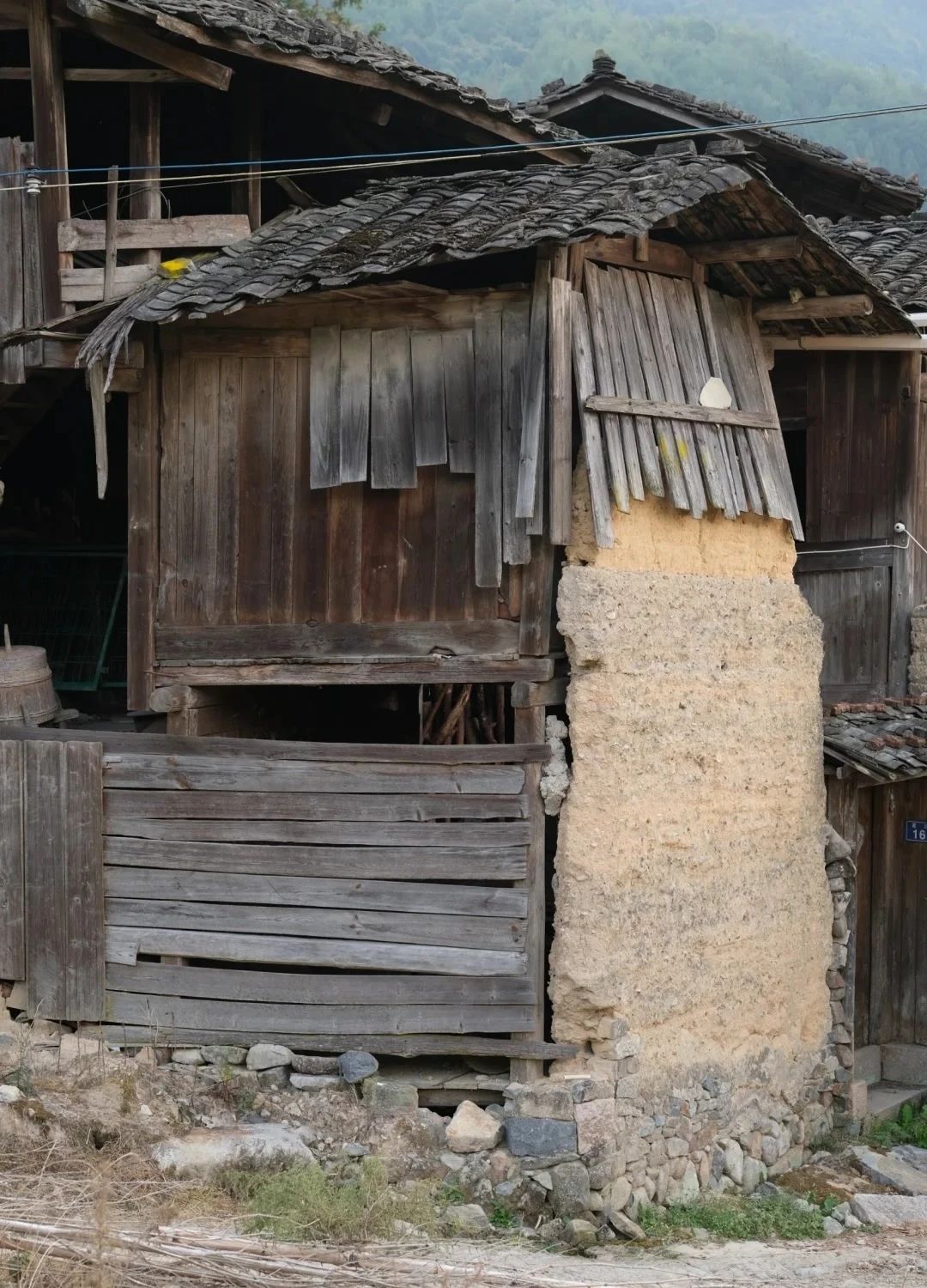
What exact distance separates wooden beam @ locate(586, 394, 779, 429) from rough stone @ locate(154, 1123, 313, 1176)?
15.6 feet

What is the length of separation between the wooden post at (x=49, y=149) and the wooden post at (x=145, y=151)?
50 cm

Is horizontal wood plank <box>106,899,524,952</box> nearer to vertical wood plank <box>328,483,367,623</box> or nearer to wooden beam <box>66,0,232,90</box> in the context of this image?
vertical wood plank <box>328,483,367,623</box>

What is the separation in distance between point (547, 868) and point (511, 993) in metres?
0.91

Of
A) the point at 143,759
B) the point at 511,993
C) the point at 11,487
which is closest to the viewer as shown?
the point at 511,993

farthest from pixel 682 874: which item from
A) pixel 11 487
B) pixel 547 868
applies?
pixel 11 487

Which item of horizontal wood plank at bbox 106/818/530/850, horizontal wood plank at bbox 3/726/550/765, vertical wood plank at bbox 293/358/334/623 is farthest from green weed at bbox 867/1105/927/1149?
vertical wood plank at bbox 293/358/334/623

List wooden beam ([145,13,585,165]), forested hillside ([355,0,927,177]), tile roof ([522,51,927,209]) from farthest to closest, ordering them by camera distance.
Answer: forested hillside ([355,0,927,177])
tile roof ([522,51,927,209])
wooden beam ([145,13,585,165])

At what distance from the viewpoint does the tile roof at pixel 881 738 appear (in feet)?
36.0

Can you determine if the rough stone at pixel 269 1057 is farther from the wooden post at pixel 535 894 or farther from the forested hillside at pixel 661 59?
the forested hillside at pixel 661 59

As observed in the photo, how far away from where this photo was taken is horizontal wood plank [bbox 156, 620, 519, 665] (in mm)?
9500

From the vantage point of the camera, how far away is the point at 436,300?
9.62 meters

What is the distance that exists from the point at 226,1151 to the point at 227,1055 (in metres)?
0.95

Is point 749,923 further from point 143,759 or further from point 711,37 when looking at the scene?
point 711,37

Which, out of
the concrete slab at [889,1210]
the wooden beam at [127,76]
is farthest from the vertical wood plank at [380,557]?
the concrete slab at [889,1210]
